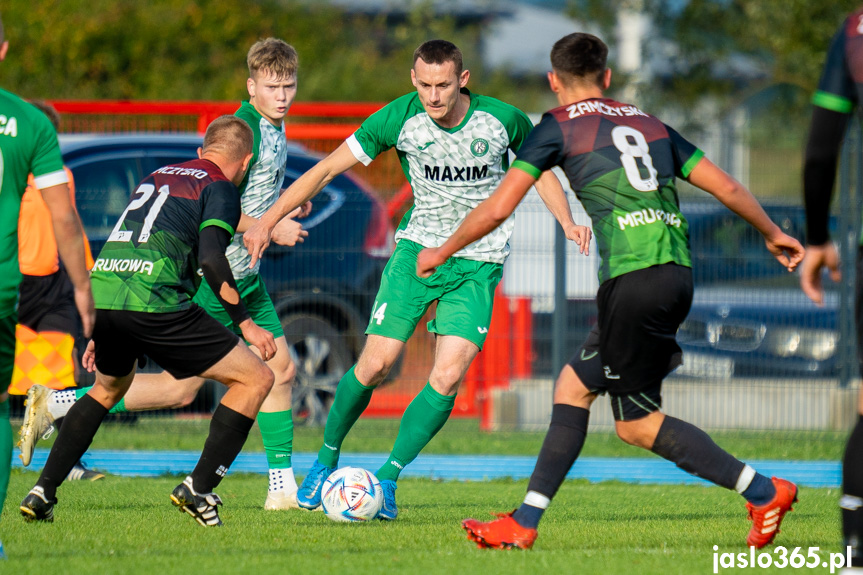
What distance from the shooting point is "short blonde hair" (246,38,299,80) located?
22.1 ft

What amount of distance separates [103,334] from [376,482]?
61.7 inches

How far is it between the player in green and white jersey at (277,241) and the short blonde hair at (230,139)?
0.65 m

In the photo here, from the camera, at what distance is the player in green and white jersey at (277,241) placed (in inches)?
259

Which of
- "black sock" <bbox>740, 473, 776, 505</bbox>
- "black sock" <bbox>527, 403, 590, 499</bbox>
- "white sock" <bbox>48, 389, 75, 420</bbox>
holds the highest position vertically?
"black sock" <bbox>527, 403, 590, 499</bbox>

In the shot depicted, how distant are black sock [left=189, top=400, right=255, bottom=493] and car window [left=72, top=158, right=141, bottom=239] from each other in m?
4.90

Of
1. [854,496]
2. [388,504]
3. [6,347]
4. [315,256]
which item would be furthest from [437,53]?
[315,256]

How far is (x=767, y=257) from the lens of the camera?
1052 centimetres

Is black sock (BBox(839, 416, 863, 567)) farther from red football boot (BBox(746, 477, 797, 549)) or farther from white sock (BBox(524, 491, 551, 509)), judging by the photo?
white sock (BBox(524, 491, 551, 509))

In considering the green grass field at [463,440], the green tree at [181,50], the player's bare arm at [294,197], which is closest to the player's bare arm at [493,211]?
the player's bare arm at [294,197]

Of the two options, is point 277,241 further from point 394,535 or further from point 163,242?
point 394,535

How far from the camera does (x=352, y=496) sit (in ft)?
19.2

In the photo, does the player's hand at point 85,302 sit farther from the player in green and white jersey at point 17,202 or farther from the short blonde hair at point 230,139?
the short blonde hair at point 230,139

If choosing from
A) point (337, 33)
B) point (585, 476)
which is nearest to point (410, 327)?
point (585, 476)

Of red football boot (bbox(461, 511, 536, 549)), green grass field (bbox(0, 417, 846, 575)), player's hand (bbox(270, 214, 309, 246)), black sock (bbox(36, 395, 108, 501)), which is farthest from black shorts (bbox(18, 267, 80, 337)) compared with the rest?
red football boot (bbox(461, 511, 536, 549))
